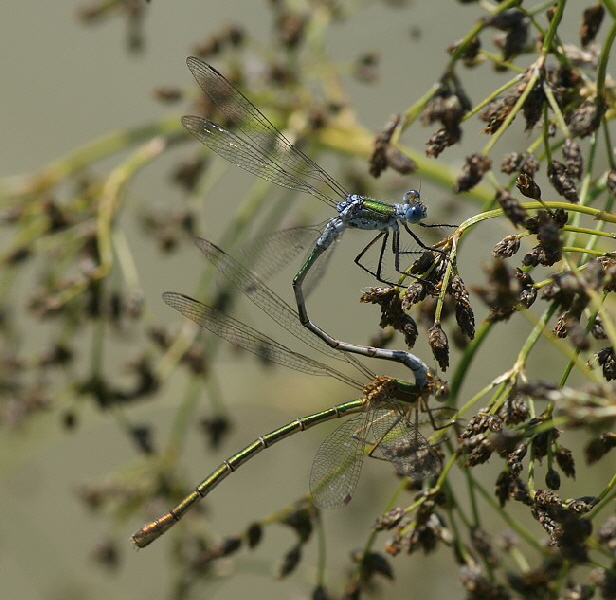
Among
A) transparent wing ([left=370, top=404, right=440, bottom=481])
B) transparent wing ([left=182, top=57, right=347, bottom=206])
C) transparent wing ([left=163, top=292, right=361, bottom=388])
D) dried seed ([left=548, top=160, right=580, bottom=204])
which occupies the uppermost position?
transparent wing ([left=182, top=57, right=347, bottom=206])

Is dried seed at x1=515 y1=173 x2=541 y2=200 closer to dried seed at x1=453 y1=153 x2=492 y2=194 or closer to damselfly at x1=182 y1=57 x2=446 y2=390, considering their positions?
dried seed at x1=453 y1=153 x2=492 y2=194

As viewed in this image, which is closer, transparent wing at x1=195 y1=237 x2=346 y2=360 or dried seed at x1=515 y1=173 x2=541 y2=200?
dried seed at x1=515 y1=173 x2=541 y2=200

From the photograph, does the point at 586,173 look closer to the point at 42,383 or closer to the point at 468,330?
the point at 468,330

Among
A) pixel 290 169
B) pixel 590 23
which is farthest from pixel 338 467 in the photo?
pixel 590 23

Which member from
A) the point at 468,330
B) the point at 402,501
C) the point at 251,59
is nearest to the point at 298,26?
the point at 251,59

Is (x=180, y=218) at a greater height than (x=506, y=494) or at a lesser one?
greater

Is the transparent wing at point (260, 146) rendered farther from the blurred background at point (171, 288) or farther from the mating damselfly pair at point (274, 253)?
the blurred background at point (171, 288)

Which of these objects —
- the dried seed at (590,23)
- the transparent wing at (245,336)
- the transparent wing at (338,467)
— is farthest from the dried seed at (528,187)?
the transparent wing at (245,336)

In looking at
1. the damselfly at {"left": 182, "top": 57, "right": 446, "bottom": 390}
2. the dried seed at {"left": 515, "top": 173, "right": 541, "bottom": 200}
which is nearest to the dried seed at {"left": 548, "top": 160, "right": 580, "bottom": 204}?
the dried seed at {"left": 515, "top": 173, "right": 541, "bottom": 200}
